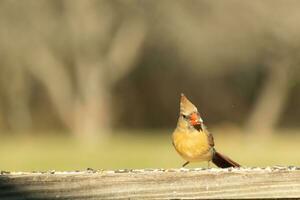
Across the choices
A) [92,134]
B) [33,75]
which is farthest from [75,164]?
[33,75]

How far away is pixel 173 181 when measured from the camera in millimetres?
2715

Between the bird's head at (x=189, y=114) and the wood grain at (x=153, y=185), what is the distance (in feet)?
3.92

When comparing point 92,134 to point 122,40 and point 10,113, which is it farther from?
point 10,113

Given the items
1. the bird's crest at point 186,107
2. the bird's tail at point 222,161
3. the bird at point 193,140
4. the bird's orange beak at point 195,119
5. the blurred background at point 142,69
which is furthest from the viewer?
the blurred background at point 142,69

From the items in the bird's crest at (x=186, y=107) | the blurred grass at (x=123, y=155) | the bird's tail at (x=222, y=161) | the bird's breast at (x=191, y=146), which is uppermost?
the bird's crest at (x=186, y=107)

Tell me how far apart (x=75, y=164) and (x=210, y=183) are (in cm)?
1458

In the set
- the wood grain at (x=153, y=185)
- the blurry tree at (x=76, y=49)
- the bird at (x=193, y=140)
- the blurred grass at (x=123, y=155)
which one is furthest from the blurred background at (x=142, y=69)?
the wood grain at (x=153, y=185)

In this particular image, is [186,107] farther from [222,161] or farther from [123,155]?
[123,155]

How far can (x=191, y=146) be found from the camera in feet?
16.1

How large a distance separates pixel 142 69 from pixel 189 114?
98.4 feet

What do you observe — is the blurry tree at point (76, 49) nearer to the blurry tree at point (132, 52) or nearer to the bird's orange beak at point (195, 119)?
the blurry tree at point (132, 52)

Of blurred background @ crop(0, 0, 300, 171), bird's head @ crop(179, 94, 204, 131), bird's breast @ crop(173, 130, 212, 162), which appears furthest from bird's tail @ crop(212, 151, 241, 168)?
blurred background @ crop(0, 0, 300, 171)

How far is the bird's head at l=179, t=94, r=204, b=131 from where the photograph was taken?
4.11m

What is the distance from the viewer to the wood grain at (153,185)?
104 inches
